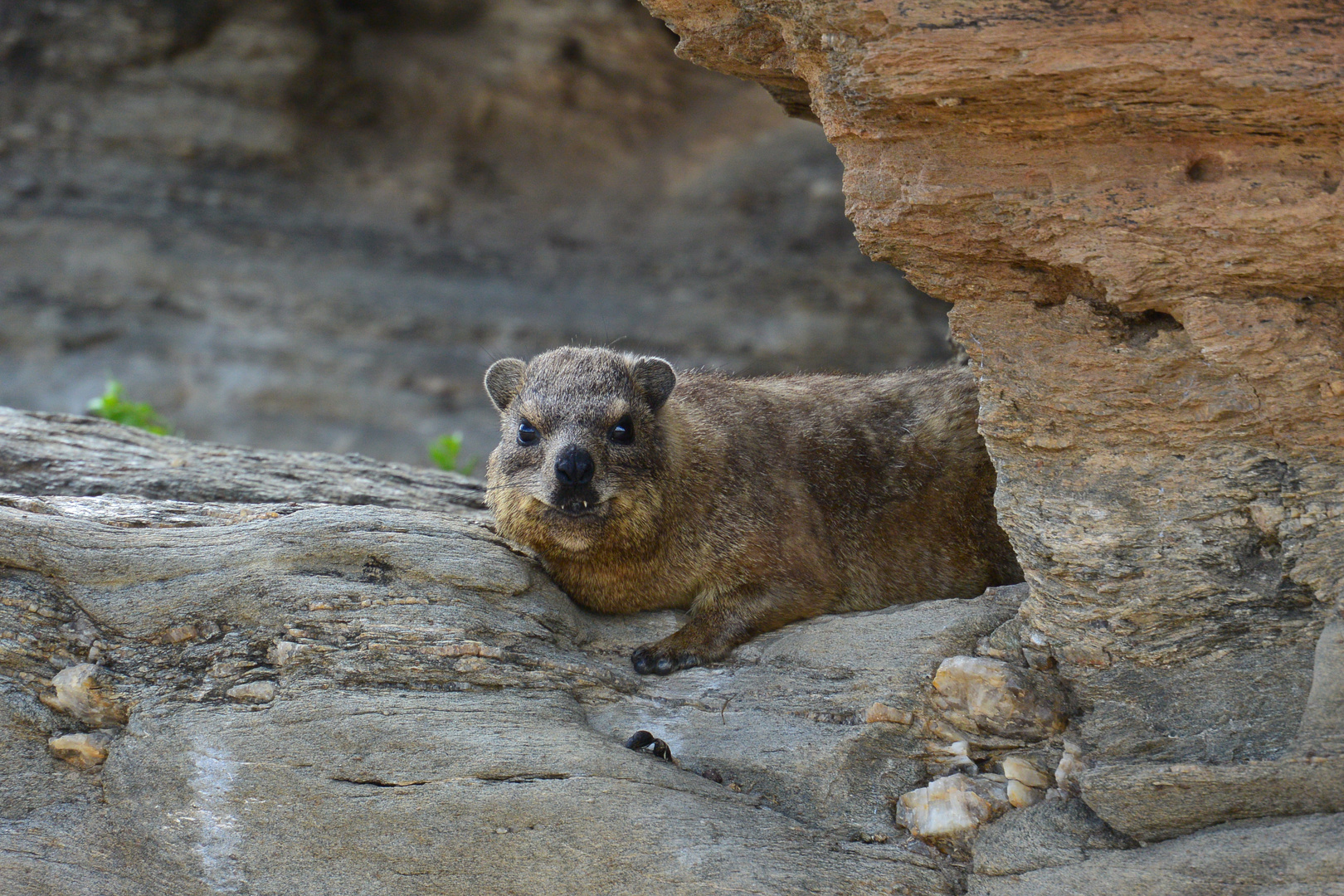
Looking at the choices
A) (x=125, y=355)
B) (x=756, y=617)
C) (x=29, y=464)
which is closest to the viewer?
(x=756, y=617)

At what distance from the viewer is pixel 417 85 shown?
14.9 metres

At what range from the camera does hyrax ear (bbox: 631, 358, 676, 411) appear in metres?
6.00

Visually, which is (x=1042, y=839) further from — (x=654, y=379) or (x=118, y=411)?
(x=118, y=411)

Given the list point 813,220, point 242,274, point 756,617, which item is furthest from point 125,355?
point 756,617

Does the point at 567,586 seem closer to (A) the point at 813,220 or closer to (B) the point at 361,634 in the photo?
(B) the point at 361,634

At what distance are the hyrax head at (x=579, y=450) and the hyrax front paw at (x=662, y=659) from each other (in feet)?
1.96

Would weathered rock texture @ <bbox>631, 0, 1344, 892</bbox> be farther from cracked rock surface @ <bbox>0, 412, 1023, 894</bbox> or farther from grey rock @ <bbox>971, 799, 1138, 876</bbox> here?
cracked rock surface @ <bbox>0, 412, 1023, 894</bbox>

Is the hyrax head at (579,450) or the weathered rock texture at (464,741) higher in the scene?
the hyrax head at (579,450)

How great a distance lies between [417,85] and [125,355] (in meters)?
4.73

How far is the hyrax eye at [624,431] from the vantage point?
5.68 meters

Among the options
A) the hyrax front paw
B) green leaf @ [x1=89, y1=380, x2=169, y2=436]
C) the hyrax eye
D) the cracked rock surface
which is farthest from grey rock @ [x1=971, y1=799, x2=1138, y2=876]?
green leaf @ [x1=89, y1=380, x2=169, y2=436]

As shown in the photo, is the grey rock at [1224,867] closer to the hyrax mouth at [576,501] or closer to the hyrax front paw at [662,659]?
the hyrax front paw at [662,659]

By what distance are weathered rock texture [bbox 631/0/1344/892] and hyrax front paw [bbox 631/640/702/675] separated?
1.44m

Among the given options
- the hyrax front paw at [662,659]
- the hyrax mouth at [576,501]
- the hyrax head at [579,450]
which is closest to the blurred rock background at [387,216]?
the hyrax head at [579,450]
